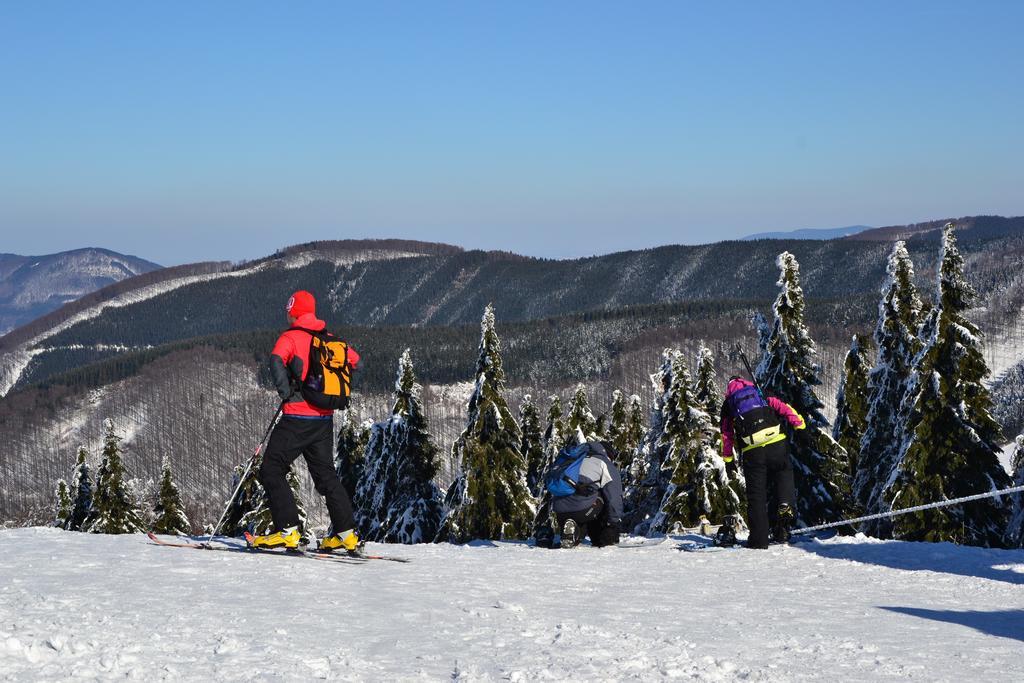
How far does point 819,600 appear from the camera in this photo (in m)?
8.84

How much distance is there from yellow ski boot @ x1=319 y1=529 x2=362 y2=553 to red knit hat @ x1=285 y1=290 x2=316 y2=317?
2.59 metres

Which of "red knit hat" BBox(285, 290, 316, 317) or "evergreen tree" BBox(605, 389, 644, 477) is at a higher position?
"red knit hat" BBox(285, 290, 316, 317)

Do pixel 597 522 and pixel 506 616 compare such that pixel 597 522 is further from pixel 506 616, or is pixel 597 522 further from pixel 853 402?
pixel 853 402

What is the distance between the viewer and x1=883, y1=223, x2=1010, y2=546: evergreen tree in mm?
25672

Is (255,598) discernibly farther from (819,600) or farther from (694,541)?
(694,541)

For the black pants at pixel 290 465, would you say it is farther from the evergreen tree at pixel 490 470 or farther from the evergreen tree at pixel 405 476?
the evergreen tree at pixel 405 476

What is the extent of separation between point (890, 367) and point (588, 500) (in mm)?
22282

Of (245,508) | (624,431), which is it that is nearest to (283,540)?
(245,508)

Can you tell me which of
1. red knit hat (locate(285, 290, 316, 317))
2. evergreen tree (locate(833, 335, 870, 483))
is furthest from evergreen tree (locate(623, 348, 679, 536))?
red knit hat (locate(285, 290, 316, 317))

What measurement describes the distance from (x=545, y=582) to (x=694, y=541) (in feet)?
15.8

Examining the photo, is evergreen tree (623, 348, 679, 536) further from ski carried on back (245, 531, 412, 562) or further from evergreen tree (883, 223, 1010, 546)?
ski carried on back (245, 531, 412, 562)

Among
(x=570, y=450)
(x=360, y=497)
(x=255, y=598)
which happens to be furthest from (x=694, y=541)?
(x=360, y=497)

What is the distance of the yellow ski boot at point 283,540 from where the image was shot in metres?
10.8

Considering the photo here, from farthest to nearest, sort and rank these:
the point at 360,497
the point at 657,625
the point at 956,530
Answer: the point at 360,497, the point at 956,530, the point at 657,625
